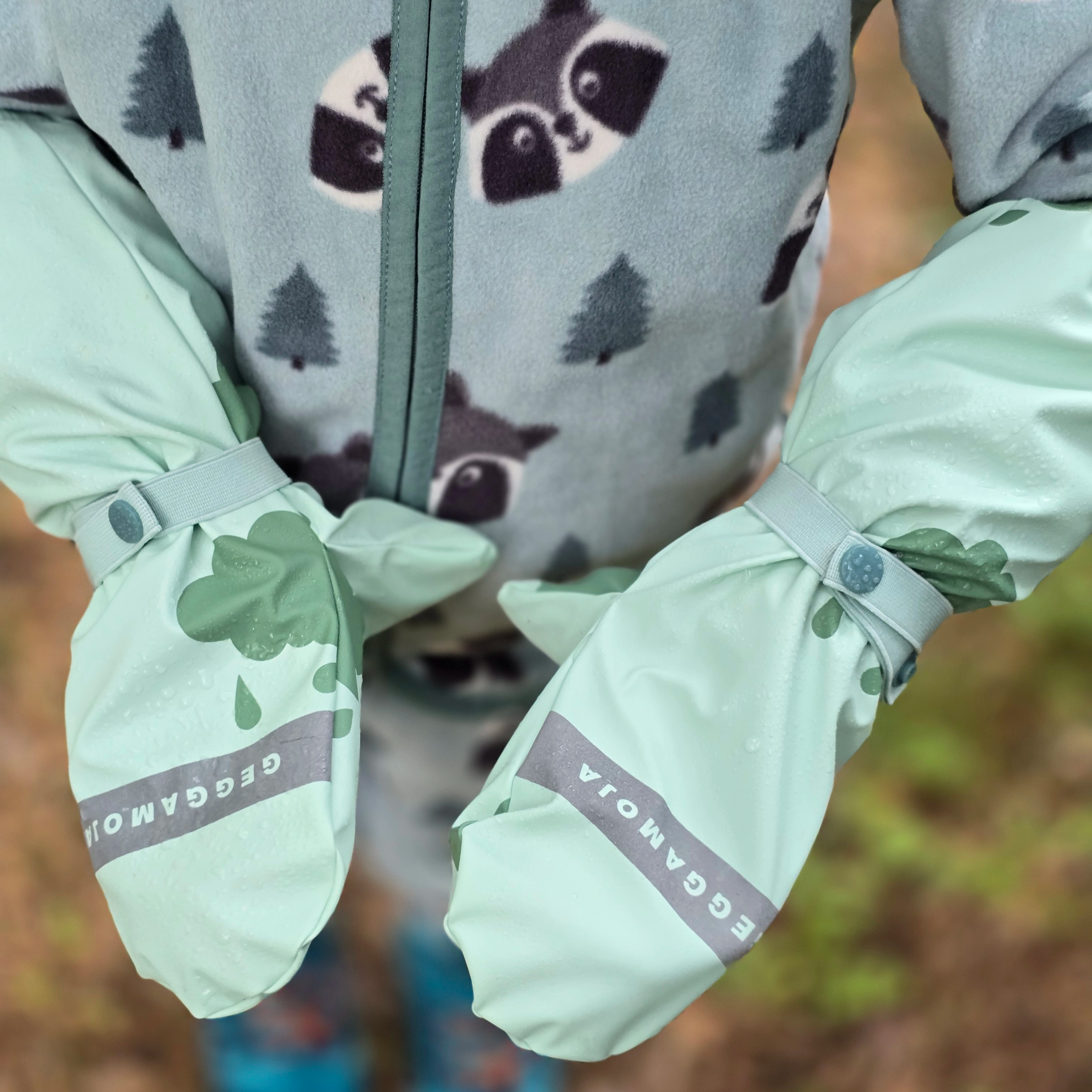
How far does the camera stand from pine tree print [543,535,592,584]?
666 millimetres

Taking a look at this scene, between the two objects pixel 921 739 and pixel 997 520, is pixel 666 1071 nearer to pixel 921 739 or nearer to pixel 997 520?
pixel 921 739

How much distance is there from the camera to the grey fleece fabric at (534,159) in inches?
18.3

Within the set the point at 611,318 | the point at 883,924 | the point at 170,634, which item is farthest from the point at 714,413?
the point at 883,924

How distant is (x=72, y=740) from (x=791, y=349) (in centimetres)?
46

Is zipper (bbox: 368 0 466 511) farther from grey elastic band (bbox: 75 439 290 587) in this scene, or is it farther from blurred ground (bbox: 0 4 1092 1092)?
blurred ground (bbox: 0 4 1092 1092)

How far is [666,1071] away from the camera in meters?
1.12

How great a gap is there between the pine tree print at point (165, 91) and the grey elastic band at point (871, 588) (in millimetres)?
329

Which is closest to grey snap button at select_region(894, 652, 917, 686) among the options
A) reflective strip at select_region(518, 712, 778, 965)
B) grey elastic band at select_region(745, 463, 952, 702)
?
grey elastic band at select_region(745, 463, 952, 702)

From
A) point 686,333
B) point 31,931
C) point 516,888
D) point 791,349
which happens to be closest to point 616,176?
point 686,333

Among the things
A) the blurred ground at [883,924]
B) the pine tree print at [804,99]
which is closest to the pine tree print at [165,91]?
the pine tree print at [804,99]

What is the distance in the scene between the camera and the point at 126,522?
0.51 metres

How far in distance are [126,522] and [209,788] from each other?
0.13 meters

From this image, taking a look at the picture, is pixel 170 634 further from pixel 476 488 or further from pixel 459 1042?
pixel 459 1042

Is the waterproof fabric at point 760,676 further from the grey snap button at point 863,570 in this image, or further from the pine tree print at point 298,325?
the pine tree print at point 298,325
